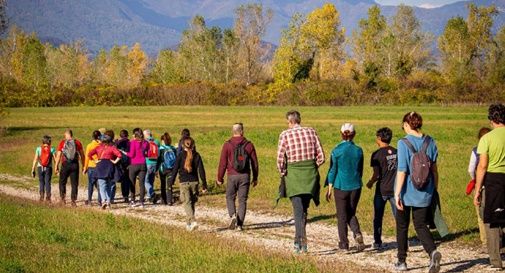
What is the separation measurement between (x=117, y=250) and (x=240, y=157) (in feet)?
13.3

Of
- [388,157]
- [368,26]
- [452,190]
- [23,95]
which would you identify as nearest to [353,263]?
[388,157]

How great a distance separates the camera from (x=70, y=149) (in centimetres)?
1831

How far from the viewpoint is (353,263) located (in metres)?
10.6

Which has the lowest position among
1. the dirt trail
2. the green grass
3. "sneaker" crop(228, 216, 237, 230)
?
the dirt trail

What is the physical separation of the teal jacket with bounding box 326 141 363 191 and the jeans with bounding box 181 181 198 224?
12.0ft

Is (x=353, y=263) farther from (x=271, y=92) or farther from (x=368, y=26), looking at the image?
(x=368, y=26)

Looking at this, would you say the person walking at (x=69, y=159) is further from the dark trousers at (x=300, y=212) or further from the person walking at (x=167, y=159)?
the dark trousers at (x=300, y=212)

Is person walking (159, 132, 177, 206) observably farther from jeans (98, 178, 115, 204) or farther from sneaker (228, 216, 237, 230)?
sneaker (228, 216, 237, 230)

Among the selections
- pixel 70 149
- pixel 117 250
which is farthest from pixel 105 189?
pixel 117 250

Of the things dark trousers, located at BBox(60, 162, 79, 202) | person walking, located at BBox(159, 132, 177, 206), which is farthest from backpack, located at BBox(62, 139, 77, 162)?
person walking, located at BBox(159, 132, 177, 206)

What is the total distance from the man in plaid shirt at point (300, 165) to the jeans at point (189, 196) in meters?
3.42

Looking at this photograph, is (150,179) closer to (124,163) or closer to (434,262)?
(124,163)

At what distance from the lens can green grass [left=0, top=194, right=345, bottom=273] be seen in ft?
29.6

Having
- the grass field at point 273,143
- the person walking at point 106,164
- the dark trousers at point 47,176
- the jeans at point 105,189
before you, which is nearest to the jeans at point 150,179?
the person walking at point 106,164
